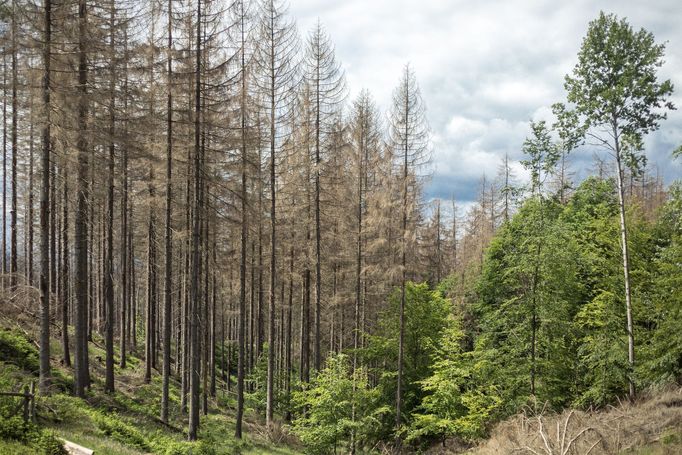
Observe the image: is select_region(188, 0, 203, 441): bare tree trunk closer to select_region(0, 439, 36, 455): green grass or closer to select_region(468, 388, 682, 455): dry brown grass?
select_region(0, 439, 36, 455): green grass

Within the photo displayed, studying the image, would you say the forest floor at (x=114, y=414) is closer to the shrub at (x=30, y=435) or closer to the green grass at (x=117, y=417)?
the green grass at (x=117, y=417)

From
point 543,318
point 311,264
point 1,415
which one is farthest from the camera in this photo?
point 311,264

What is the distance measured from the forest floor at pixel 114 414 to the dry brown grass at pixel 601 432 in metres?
9.16

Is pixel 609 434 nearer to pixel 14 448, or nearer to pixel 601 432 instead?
pixel 601 432

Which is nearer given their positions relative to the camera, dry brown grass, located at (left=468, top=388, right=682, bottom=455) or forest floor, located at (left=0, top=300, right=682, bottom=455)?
dry brown grass, located at (left=468, top=388, right=682, bottom=455)

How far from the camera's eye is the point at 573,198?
3077cm

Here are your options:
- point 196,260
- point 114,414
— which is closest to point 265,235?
point 196,260

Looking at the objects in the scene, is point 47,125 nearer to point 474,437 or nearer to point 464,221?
point 474,437

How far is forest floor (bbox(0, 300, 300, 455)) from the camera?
10484mm

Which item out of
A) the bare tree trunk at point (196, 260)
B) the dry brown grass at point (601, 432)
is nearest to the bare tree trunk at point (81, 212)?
the bare tree trunk at point (196, 260)

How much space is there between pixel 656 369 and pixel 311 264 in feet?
52.4

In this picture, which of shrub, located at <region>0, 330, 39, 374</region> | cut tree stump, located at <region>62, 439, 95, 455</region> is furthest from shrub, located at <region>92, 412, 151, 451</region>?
shrub, located at <region>0, 330, 39, 374</region>

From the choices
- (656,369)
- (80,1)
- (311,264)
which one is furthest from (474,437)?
(80,1)

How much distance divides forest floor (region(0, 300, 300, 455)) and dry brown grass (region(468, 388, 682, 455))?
9.16 m
